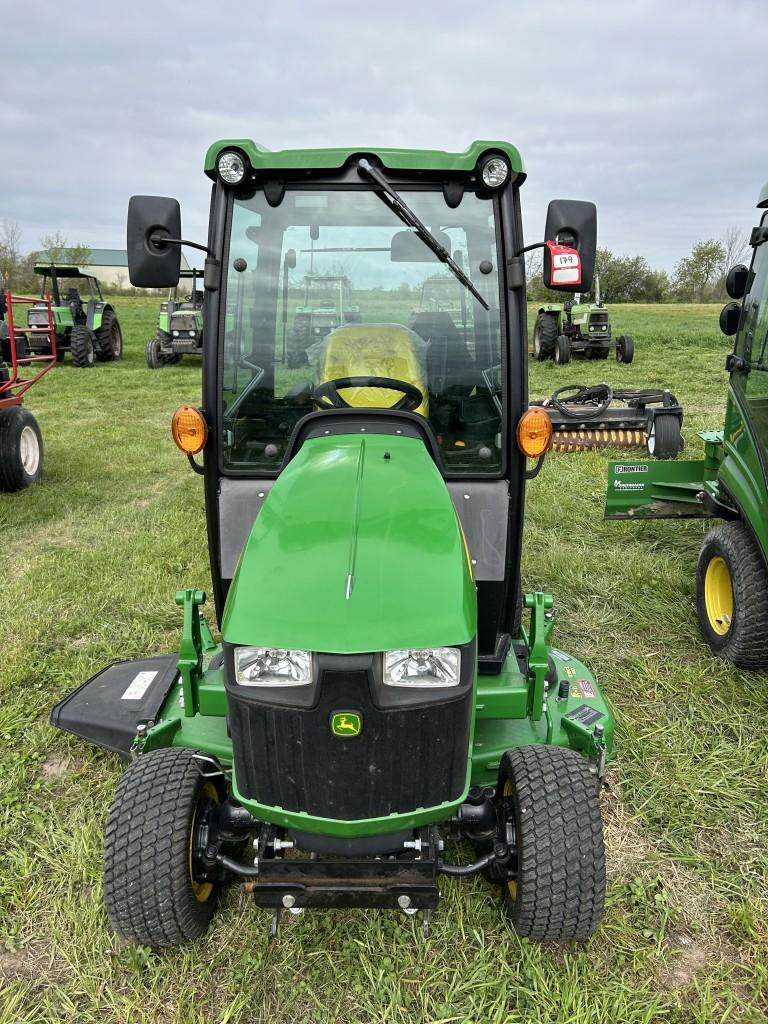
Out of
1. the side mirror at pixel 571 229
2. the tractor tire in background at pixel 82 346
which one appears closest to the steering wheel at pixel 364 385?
the side mirror at pixel 571 229

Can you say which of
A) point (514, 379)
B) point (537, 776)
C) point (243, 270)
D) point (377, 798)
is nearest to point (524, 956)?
point (537, 776)

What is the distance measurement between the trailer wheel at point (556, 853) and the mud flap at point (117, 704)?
1378 mm

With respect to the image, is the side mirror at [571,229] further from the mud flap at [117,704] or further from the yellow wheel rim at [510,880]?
the mud flap at [117,704]

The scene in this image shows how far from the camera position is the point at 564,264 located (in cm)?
239

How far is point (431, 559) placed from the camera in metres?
1.93

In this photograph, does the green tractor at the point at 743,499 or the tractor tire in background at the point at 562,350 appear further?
the tractor tire in background at the point at 562,350

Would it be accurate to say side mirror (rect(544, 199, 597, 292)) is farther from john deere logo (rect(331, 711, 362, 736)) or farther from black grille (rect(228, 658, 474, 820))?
john deere logo (rect(331, 711, 362, 736))

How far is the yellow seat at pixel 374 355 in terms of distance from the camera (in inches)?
108

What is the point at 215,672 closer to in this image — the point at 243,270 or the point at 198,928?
the point at 198,928

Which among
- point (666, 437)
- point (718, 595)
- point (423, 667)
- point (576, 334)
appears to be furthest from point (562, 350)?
point (423, 667)

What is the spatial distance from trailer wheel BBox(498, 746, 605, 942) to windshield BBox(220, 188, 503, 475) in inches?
46.5

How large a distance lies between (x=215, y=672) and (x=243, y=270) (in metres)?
1.49

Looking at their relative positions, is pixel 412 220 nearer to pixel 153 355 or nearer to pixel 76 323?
pixel 153 355

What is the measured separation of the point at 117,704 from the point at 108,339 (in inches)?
626
